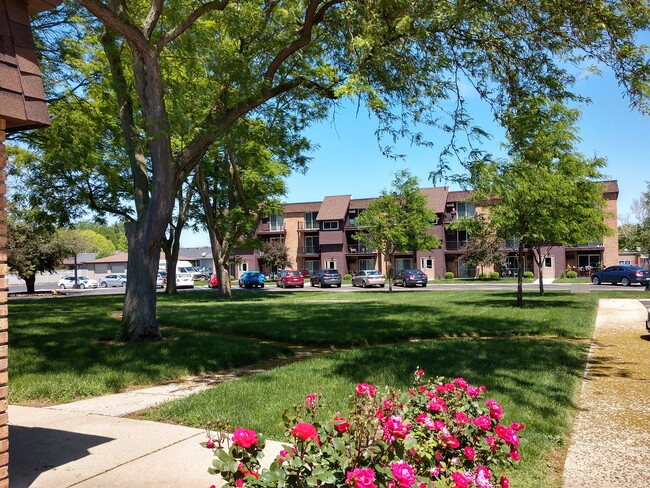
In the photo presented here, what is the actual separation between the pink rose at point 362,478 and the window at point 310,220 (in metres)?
65.1

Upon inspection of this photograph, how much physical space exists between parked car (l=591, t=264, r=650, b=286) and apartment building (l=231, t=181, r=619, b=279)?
42.2ft

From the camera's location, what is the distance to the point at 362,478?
245cm

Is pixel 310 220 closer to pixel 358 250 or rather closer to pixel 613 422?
pixel 358 250

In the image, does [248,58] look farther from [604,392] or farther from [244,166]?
[244,166]

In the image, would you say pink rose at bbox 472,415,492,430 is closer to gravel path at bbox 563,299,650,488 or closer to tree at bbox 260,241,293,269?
gravel path at bbox 563,299,650,488

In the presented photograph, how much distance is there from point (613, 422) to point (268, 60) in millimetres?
10050

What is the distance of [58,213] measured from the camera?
26.5m

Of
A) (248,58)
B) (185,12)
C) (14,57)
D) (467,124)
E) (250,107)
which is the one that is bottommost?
(14,57)

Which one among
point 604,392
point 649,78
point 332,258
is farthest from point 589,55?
point 332,258

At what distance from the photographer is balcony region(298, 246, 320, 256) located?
6725 centimetres

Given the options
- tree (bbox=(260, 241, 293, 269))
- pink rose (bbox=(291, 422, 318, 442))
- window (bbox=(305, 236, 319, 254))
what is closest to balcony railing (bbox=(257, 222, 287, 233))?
window (bbox=(305, 236, 319, 254))

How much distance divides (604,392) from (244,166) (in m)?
23.8

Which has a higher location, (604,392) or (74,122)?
(74,122)

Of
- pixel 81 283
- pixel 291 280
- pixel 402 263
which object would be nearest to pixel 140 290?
pixel 291 280
